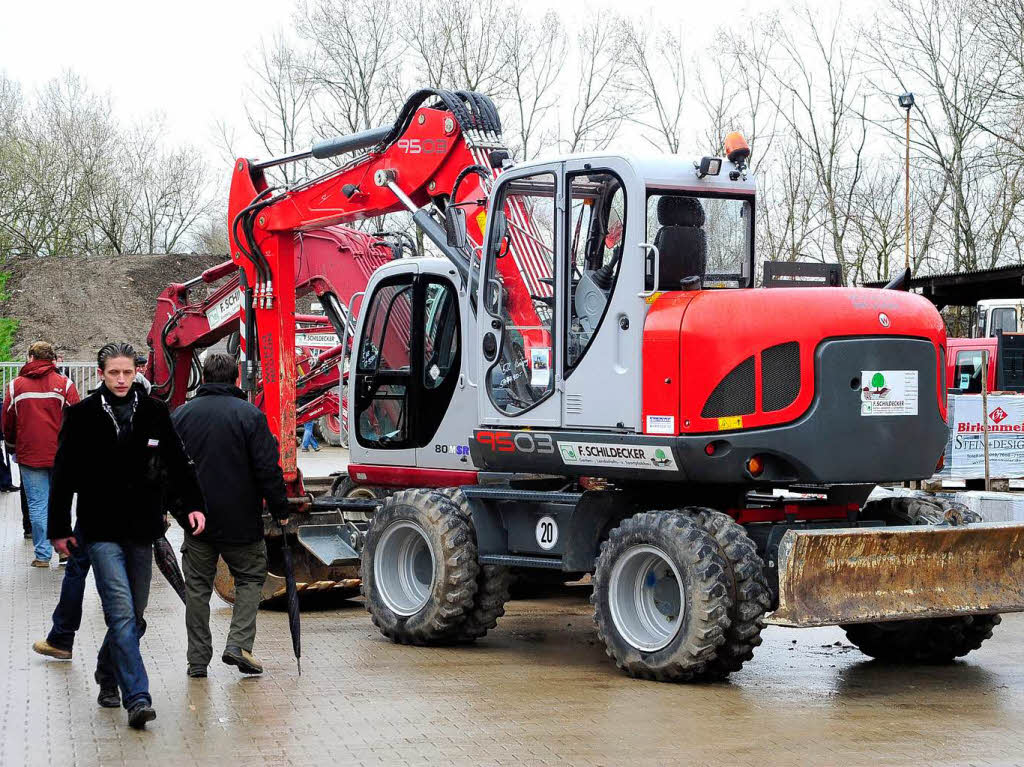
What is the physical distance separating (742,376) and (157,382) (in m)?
11.1

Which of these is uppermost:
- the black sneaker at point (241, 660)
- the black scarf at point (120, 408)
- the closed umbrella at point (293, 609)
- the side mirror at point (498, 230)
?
the side mirror at point (498, 230)

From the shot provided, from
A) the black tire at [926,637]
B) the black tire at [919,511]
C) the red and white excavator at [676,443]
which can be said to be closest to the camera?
the red and white excavator at [676,443]

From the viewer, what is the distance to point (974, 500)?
567 inches

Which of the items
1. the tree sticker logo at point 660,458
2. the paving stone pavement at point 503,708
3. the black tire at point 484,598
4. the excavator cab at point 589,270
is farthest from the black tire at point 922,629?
the black tire at point 484,598

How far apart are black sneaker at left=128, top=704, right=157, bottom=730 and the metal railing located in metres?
28.5

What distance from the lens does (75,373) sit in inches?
1494

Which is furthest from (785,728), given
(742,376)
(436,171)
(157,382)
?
(157,382)

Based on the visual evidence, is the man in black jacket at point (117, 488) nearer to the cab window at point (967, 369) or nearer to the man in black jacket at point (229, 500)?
the man in black jacket at point (229, 500)

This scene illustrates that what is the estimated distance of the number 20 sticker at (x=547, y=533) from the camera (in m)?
9.72

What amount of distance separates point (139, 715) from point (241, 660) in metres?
1.39

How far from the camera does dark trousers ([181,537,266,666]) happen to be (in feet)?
28.8

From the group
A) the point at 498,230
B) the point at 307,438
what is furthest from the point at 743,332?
the point at 307,438

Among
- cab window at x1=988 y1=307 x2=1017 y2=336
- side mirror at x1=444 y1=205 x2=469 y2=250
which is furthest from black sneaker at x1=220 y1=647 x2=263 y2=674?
cab window at x1=988 y1=307 x2=1017 y2=336

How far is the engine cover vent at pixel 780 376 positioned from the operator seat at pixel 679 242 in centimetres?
88
